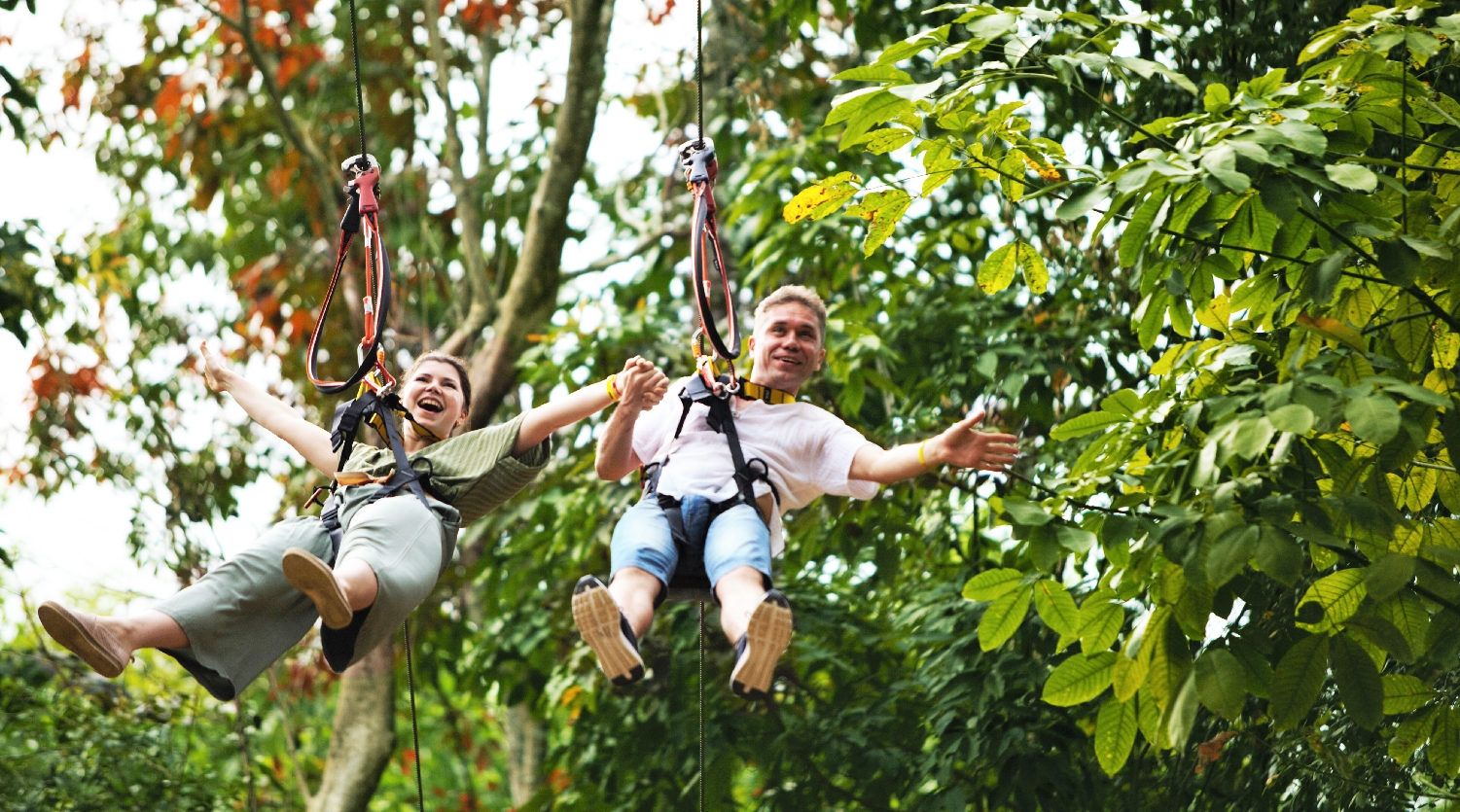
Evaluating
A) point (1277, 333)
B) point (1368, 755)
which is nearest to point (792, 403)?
point (1277, 333)

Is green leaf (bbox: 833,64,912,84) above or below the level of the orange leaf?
below

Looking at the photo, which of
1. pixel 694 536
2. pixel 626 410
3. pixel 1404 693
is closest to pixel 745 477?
pixel 694 536

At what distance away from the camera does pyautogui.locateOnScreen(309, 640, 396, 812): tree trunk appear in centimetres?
834

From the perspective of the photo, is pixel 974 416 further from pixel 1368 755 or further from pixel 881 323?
pixel 881 323

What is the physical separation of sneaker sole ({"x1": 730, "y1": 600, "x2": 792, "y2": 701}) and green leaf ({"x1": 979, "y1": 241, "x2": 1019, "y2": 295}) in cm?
120

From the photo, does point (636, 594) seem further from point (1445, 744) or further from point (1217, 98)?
point (1445, 744)

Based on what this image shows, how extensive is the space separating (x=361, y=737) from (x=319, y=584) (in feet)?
17.9

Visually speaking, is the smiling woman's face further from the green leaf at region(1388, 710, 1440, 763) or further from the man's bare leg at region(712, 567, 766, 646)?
the green leaf at region(1388, 710, 1440, 763)

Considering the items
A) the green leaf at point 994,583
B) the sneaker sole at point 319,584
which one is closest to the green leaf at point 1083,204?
the green leaf at point 994,583

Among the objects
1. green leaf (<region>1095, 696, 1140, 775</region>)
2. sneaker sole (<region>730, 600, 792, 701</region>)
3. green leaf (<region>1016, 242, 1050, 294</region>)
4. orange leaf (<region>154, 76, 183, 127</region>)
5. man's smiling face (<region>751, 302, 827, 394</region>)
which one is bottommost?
green leaf (<region>1095, 696, 1140, 775</region>)

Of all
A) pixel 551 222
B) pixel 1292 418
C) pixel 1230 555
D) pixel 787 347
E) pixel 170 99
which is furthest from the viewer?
pixel 170 99

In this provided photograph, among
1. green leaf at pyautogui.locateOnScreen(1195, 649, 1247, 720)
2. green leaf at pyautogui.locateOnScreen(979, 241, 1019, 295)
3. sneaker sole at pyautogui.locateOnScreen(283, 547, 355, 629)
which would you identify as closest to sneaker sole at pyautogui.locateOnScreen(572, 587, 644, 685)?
sneaker sole at pyautogui.locateOnScreen(283, 547, 355, 629)

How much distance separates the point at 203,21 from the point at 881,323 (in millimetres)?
5339

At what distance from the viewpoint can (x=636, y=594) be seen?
12.0ft
